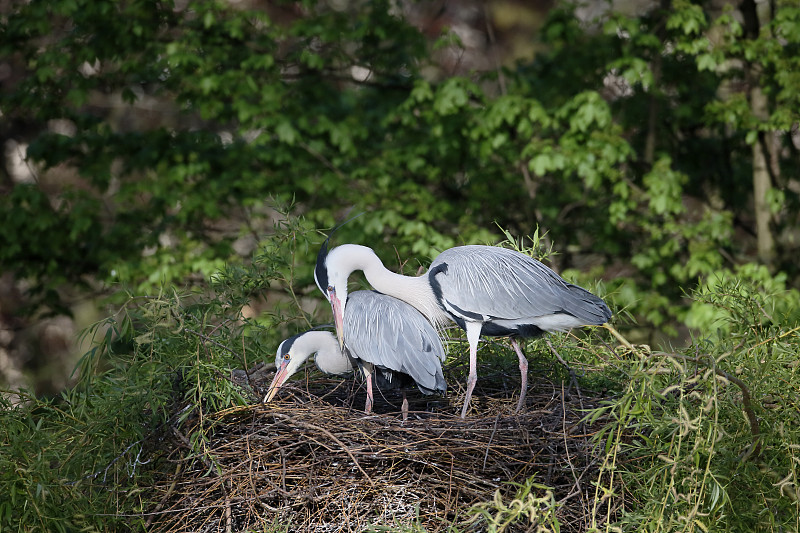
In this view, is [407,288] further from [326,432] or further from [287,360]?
[326,432]

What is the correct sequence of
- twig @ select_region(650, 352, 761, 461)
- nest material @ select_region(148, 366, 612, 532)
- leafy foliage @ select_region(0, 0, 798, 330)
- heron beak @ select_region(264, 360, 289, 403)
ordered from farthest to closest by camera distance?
1. leafy foliage @ select_region(0, 0, 798, 330)
2. heron beak @ select_region(264, 360, 289, 403)
3. nest material @ select_region(148, 366, 612, 532)
4. twig @ select_region(650, 352, 761, 461)

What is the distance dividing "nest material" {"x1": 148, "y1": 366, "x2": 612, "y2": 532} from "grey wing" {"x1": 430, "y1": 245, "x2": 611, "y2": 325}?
441 mm

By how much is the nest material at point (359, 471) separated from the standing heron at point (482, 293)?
1.11ft

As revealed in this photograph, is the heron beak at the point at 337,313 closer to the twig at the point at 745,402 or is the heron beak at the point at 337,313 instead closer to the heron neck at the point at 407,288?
the heron neck at the point at 407,288

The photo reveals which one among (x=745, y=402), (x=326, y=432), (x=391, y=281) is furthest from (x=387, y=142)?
(x=745, y=402)

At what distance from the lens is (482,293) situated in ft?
10.6

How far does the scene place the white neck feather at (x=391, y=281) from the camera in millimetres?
3402

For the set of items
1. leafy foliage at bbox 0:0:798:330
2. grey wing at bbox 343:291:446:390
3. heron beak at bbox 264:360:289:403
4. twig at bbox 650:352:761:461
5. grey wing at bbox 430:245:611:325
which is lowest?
leafy foliage at bbox 0:0:798:330

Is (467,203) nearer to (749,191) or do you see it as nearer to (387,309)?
(749,191)

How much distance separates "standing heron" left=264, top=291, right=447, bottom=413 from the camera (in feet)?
10.3

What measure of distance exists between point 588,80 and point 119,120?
497 centimetres

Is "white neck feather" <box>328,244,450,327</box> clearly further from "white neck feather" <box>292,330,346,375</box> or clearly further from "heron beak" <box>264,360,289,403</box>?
"heron beak" <box>264,360,289,403</box>

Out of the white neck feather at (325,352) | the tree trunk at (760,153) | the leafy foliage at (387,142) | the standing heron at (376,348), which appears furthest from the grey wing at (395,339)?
the tree trunk at (760,153)

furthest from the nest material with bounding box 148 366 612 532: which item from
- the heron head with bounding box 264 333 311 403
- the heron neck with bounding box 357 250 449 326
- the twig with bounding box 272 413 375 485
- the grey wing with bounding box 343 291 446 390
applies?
the heron neck with bounding box 357 250 449 326
